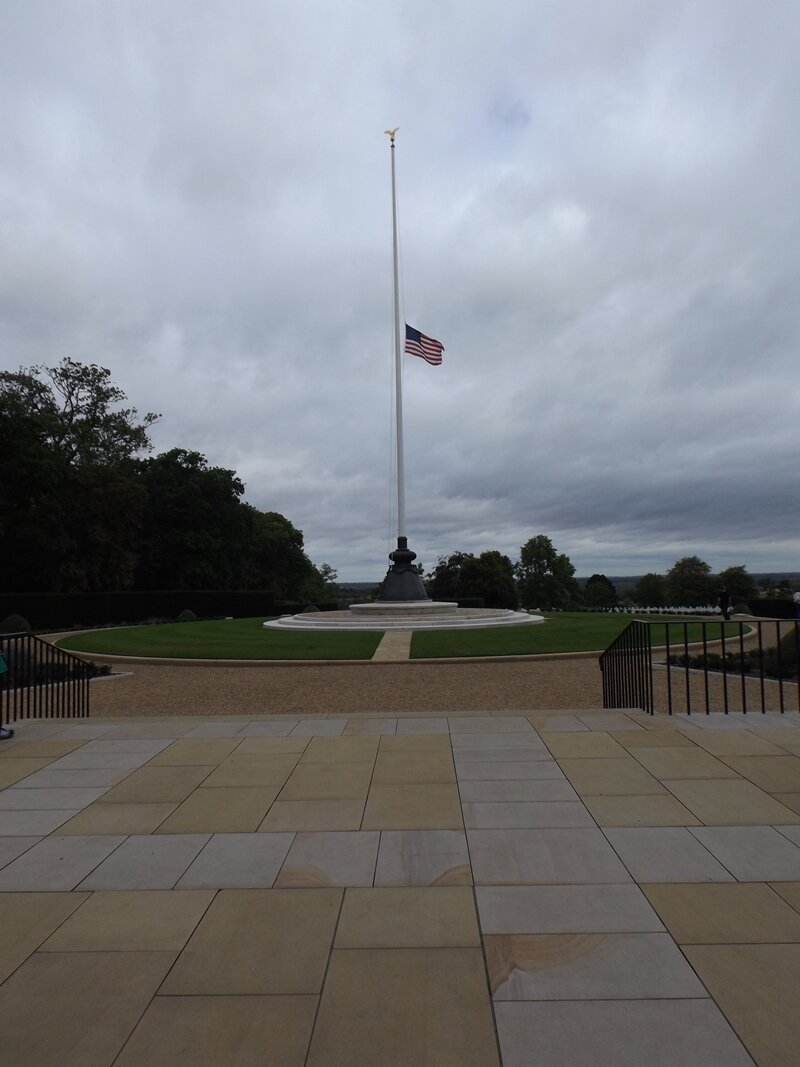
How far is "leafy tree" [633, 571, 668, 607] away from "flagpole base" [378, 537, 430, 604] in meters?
65.7

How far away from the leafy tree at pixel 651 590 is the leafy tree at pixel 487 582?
33493 millimetres

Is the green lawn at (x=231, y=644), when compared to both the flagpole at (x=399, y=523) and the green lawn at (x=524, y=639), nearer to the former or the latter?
the green lawn at (x=524, y=639)

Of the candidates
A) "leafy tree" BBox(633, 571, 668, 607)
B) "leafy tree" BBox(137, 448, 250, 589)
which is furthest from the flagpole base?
"leafy tree" BBox(633, 571, 668, 607)

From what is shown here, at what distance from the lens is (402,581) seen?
31516 mm

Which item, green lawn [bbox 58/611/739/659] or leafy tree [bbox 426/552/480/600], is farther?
leafy tree [bbox 426/552/480/600]

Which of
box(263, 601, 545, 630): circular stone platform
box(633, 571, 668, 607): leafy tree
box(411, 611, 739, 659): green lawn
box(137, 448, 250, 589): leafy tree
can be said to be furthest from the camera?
box(633, 571, 668, 607): leafy tree

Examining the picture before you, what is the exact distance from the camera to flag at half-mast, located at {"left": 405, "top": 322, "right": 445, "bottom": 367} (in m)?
27.0

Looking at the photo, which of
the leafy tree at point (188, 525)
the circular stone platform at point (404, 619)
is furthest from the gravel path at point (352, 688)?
the leafy tree at point (188, 525)

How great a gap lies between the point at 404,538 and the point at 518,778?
86.2 ft

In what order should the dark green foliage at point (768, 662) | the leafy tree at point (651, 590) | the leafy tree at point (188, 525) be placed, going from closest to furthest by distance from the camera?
the dark green foliage at point (768, 662) → the leafy tree at point (188, 525) → the leafy tree at point (651, 590)

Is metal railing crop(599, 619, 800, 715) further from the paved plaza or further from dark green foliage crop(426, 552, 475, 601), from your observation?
dark green foliage crop(426, 552, 475, 601)

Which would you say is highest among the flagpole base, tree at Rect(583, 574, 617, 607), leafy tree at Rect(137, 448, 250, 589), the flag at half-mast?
the flag at half-mast

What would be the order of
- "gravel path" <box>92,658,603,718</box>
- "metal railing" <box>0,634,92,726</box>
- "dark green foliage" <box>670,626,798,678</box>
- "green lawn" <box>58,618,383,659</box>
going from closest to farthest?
→ "metal railing" <box>0,634,92,726</box> < "gravel path" <box>92,658,603,718</box> < "dark green foliage" <box>670,626,798,678</box> < "green lawn" <box>58,618,383,659</box>

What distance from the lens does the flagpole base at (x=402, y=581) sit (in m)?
31.0
